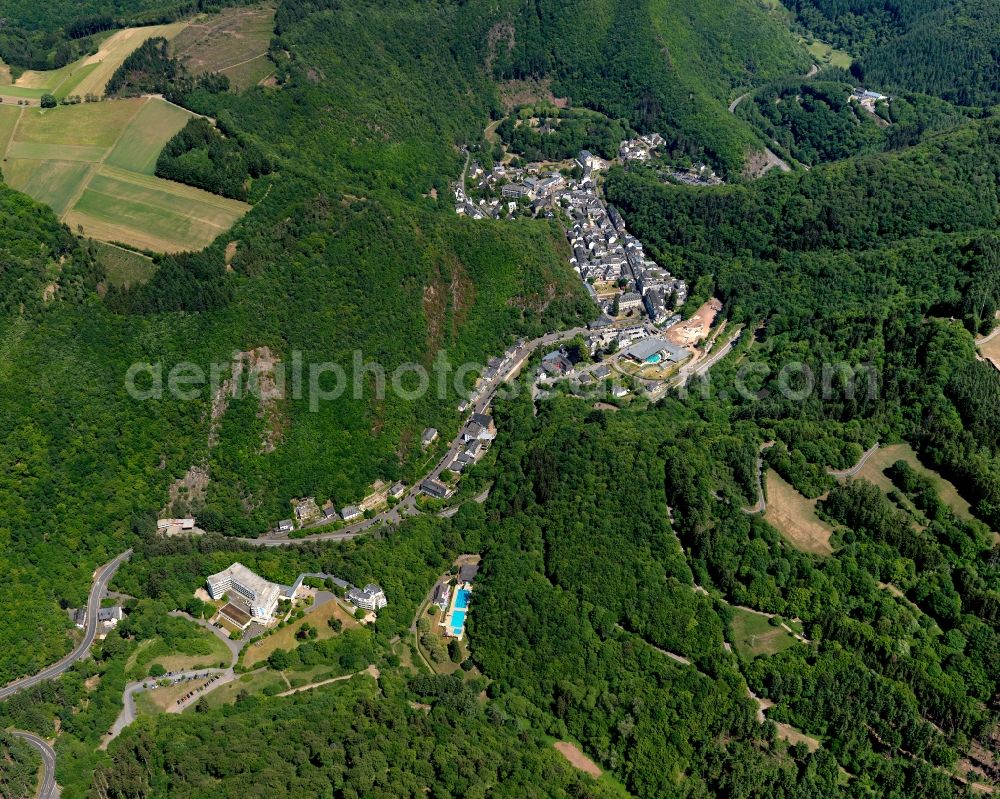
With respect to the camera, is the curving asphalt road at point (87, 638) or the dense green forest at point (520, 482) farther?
the curving asphalt road at point (87, 638)

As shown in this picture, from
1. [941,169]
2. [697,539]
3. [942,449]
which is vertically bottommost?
[697,539]

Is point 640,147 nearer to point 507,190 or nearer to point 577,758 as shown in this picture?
point 507,190

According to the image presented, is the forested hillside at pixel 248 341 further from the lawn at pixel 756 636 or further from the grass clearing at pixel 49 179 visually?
the lawn at pixel 756 636

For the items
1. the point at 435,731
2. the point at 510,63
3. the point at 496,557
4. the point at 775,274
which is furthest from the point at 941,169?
the point at 435,731

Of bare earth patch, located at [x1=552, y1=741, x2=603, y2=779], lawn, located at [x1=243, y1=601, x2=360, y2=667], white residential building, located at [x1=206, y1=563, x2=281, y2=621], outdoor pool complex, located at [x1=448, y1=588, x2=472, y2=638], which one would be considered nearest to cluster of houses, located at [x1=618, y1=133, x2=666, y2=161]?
outdoor pool complex, located at [x1=448, y1=588, x2=472, y2=638]

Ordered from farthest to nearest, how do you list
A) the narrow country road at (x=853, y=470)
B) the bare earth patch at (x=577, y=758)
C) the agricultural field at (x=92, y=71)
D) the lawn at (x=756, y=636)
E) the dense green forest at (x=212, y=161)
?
the agricultural field at (x=92, y=71)
the dense green forest at (x=212, y=161)
the narrow country road at (x=853, y=470)
the lawn at (x=756, y=636)
the bare earth patch at (x=577, y=758)

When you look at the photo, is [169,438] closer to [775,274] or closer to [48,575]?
[48,575]

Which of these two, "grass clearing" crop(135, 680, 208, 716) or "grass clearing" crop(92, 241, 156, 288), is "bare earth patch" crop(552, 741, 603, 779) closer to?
"grass clearing" crop(135, 680, 208, 716)

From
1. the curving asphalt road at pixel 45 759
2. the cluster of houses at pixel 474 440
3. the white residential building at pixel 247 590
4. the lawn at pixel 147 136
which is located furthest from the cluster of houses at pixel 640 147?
the curving asphalt road at pixel 45 759
